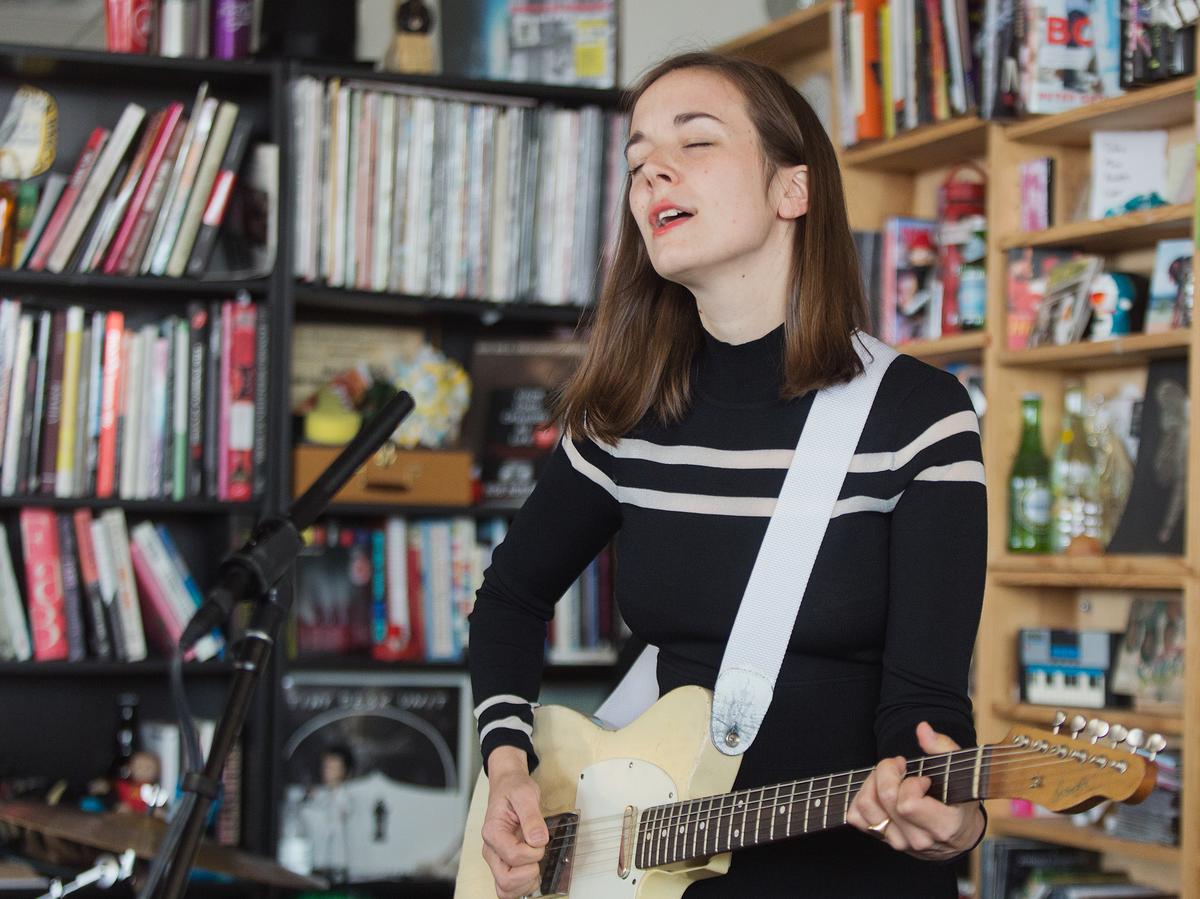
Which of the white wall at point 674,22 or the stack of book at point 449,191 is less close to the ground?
the white wall at point 674,22

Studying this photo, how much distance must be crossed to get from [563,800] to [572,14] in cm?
224

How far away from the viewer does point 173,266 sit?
297 cm

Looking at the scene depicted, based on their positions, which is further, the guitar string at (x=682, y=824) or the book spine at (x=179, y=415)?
the book spine at (x=179, y=415)

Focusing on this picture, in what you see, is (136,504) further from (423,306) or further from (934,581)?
(934,581)

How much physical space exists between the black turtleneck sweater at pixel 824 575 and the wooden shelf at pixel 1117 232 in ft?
3.98

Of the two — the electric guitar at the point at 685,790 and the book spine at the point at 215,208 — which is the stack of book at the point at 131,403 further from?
the electric guitar at the point at 685,790

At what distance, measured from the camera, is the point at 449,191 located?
10.3 feet

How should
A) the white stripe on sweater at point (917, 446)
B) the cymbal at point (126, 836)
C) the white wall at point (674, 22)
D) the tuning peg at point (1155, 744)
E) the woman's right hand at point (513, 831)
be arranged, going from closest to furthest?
1. the tuning peg at point (1155, 744)
2. the white stripe on sweater at point (917, 446)
3. the woman's right hand at point (513, 831)
4. the cymbal at point (126, 836)
5. the white wall at point (674, 22)

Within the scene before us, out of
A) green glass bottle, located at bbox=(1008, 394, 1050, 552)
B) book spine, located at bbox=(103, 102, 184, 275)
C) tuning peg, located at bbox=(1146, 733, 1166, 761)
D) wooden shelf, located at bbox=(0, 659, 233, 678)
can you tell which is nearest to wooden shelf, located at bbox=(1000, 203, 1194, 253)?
green glass bottle, located at bbox=(1008, 394, 1050, 552)

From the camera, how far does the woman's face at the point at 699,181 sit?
4.67ft

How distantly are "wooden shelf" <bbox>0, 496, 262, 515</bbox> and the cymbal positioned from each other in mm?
701

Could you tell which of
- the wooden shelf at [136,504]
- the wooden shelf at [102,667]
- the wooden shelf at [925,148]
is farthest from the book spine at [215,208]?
the wooden shelf at [925,148]

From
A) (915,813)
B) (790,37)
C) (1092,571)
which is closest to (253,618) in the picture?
(915,813)

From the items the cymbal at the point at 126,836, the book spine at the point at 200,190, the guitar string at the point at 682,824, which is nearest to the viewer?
the guitar string at the point at 682,824
